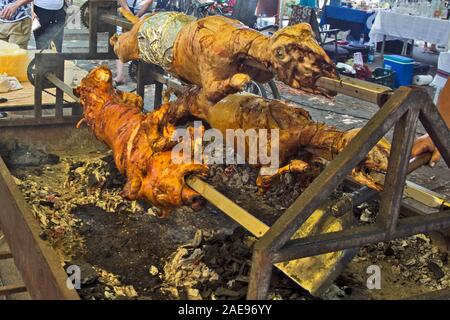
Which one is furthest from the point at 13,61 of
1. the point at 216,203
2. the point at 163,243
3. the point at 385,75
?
the point at 385,75

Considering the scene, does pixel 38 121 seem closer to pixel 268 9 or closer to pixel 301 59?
pixel 301 59

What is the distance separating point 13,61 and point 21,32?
5.12 feet

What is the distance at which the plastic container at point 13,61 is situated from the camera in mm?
6383

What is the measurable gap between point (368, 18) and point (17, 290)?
11.3 m

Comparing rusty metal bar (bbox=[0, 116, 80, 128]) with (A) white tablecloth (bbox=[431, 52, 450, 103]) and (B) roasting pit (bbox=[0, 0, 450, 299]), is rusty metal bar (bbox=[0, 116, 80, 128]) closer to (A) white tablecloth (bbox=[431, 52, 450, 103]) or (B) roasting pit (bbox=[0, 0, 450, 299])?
(B) roasting pit (bbox=[0, 0, 450, 299])

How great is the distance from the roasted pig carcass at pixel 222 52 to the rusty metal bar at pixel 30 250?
3.41 ft

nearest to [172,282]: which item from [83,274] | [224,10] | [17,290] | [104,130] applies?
[83,274]

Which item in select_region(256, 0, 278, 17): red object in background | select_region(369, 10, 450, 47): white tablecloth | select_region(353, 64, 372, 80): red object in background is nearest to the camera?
select_region(353, 64, 372, 80): red object in background

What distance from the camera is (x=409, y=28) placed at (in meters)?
11.3

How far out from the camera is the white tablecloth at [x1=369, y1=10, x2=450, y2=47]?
10766mm

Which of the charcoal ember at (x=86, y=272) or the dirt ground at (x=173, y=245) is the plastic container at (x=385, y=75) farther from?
the charcoal ember at (x=86, y=272)

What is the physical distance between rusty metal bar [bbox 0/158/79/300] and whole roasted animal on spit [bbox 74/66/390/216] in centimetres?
53
